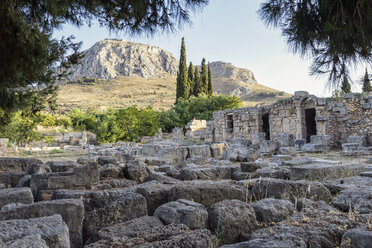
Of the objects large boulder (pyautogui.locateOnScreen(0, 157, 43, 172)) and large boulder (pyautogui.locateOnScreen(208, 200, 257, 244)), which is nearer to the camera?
large boulder (pyautogui.locateOnScreen(208, 200, 257, 244))

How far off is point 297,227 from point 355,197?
59.9 inches

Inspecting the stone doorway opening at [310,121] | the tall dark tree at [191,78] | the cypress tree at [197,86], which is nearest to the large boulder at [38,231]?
the stone doorway opening at [310,121]

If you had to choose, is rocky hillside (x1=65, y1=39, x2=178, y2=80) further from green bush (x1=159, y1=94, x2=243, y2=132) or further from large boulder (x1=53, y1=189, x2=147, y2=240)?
large boulder (x1=53, y1=189, x2=147, y2=240)

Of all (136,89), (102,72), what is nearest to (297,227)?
(136,89)

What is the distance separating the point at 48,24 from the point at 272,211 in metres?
4.43

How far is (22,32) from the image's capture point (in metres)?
3.91

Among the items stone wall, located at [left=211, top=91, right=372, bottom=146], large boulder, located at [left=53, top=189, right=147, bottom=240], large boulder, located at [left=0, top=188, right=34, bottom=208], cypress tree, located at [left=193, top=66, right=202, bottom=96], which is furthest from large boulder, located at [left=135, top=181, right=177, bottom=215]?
cypress tree, located at [left=193, top=66, right=202, bottom=96]

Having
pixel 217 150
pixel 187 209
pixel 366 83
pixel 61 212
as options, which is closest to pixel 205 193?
pixel 187 209

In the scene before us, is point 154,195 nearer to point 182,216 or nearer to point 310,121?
point 182,216

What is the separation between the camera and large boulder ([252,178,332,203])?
12.9ft

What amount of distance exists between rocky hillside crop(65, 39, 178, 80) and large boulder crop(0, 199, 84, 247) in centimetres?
10898

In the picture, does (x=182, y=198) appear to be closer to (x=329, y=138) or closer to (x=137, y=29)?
(x=137, y=29)

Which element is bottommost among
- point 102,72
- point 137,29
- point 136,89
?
point 137,29

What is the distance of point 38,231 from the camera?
2164mm
